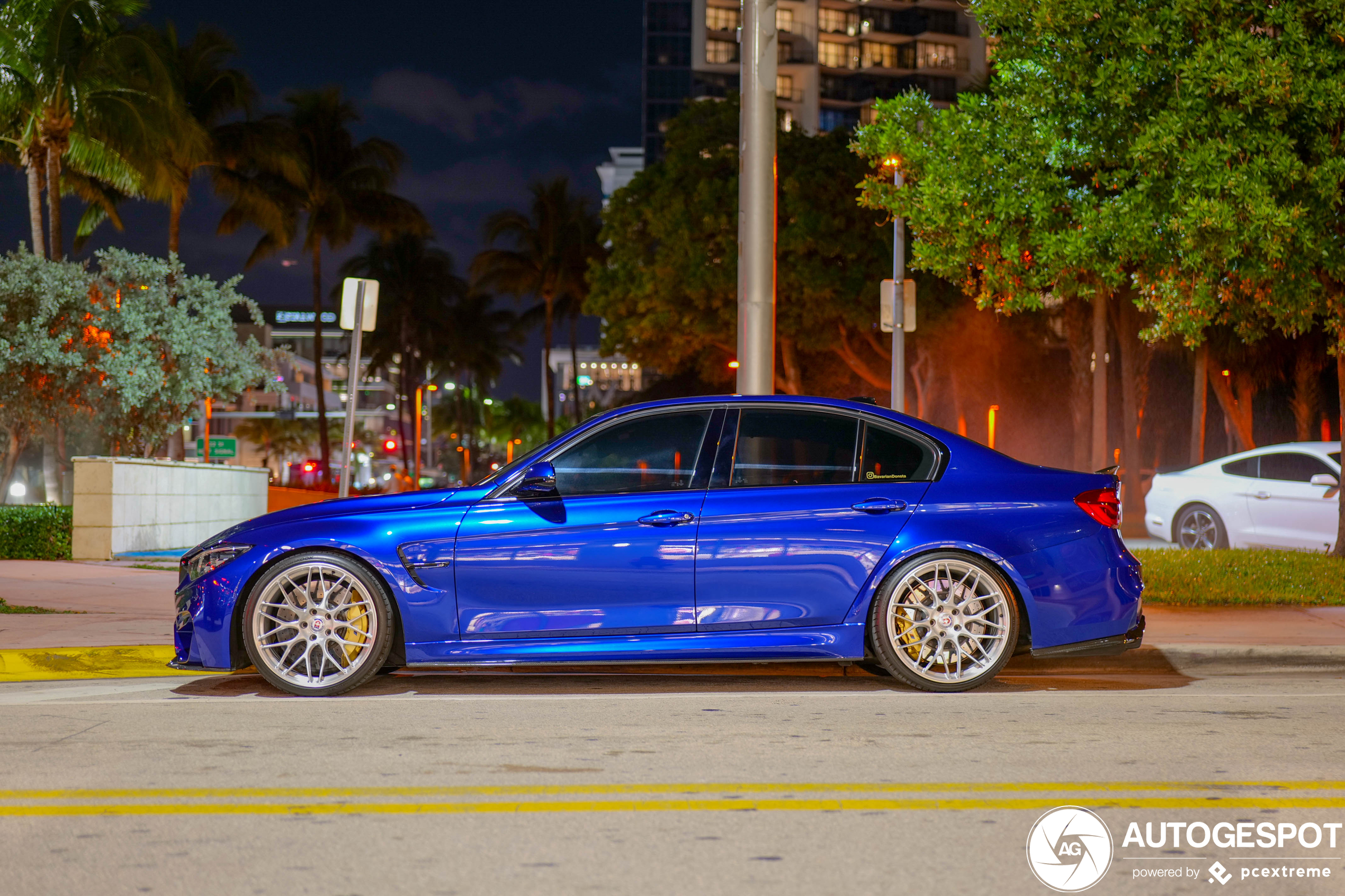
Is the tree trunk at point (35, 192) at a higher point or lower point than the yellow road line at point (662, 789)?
higher

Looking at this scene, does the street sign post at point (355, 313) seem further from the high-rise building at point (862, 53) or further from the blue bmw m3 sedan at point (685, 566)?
the high-rise building at point (862, 53)

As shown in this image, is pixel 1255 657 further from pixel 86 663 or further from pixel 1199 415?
pixel 1199 415

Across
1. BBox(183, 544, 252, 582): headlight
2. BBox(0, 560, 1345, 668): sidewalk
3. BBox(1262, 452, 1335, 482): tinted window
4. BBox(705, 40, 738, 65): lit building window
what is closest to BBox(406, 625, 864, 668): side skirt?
BBox(183, 544, 252, 582): headlight

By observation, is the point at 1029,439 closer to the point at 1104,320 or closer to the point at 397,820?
the point at 1104,320

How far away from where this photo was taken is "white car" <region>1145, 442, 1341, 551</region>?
15.7m

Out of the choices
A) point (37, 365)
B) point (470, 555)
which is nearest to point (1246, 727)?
point (470, 555)

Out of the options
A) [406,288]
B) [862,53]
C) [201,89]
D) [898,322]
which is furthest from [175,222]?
[862,53]

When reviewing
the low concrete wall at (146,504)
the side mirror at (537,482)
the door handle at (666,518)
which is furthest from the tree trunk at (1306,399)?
the side mirror at (537,482)

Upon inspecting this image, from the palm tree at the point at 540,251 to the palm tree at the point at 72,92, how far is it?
1573 inches

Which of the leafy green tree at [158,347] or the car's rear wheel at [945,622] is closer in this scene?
the car's rear wheel at [945,622]

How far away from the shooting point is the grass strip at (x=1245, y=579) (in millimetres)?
10922

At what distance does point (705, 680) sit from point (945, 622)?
1456 millimetres

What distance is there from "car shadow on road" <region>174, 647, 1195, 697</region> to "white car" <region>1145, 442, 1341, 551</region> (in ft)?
27.4

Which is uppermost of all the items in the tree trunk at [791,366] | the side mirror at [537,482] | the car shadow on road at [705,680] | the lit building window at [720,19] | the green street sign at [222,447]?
the lit building window at [720,19]
